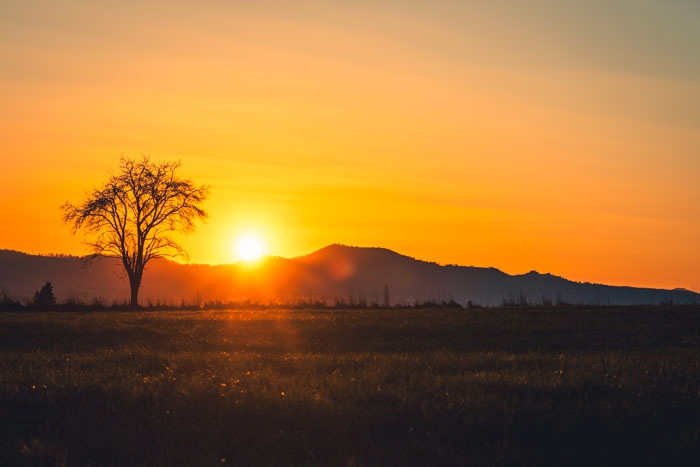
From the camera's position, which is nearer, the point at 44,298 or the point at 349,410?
the point at 349,410

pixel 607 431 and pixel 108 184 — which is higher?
pixel 108 184

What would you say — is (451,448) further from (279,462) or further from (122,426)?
(122,426)

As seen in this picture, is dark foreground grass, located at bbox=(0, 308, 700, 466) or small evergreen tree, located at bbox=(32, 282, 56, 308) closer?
dark foreground grass, located at bbox=(0, 308, 700, 466)

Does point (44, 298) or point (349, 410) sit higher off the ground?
point (44, 298)

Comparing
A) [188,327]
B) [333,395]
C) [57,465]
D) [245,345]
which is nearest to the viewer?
[57,465]

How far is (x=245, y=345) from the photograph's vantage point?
80.7 feet

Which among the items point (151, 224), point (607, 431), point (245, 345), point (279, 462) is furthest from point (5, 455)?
point (151, 224)

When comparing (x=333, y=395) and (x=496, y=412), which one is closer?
(x=496, y=412)

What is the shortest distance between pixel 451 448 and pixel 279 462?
2.32m

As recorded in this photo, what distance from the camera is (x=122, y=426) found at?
38.9 feet

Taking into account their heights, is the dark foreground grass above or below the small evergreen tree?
below

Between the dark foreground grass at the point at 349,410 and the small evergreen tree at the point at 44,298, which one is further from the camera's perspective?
the small evergreen tree at the point at 44,298

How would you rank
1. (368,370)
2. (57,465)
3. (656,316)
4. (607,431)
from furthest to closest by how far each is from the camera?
(656,316) < (368,370) < (607,431) < (57,465)

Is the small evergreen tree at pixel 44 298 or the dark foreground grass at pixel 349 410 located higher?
the small evergreen tree at pixel 44 298
